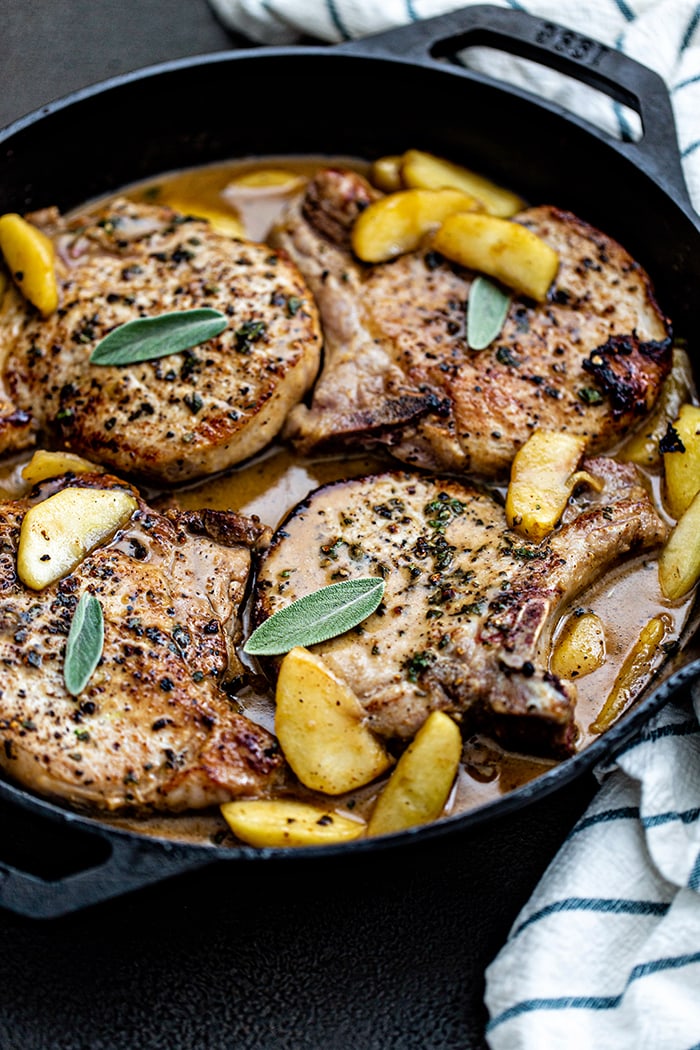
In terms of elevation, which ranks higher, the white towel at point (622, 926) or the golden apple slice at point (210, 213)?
the golden apple slice at point (210, 213)

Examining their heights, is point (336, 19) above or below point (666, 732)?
above

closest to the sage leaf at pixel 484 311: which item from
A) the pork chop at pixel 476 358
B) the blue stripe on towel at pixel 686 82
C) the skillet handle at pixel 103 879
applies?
the pork chop at pixel 476 358

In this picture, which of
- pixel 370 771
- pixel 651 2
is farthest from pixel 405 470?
pixel 651 2

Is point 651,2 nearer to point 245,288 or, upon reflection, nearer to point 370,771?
point 245,288

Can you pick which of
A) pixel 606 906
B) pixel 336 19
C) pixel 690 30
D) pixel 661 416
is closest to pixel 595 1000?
pixel 606 906

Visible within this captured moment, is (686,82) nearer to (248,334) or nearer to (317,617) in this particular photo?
(248,334)

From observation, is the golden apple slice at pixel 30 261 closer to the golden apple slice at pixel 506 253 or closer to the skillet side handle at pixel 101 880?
the golden apple slice at pixel 506 253
